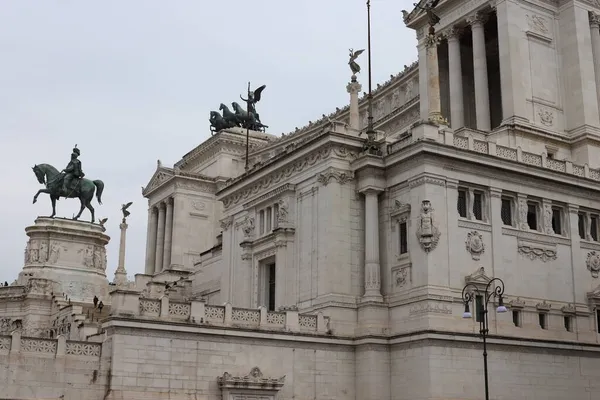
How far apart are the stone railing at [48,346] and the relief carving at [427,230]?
1476cm

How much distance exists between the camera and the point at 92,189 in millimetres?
63875

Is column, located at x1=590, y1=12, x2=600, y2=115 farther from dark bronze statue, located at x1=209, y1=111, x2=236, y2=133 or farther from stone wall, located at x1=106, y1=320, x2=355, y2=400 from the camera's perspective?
dark bronze statue, located at x1=209, y1=111, x2=236, y2=133

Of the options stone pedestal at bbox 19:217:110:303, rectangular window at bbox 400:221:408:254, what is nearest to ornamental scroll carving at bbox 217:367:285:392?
rectangular window at bbox 400:221:408:254

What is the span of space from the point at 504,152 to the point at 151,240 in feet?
166

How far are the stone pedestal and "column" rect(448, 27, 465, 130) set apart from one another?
27.1 m

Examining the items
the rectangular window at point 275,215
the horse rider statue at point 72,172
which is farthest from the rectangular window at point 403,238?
the horse rider statue at point 72,172

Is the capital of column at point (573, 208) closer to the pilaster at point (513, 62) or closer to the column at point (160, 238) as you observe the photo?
the pilaster at point (513, 62)

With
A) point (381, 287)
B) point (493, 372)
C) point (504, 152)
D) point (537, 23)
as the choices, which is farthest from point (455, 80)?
point (493, 372)

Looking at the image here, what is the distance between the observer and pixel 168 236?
8188 cm

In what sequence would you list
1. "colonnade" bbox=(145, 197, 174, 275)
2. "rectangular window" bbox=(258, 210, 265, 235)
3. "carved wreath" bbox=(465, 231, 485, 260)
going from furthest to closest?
"colonnade" bbox=(145, 197, 174, 275) → "rectangular window" bbox=(258, 210, 265, 235) → "carved wreath" bbox=(465, 231, 485, 260)

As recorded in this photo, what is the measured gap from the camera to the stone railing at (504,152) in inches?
1607

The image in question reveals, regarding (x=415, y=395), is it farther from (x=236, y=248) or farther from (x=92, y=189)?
(x=92, y=189)

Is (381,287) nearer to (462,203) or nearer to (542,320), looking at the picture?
(462,203)

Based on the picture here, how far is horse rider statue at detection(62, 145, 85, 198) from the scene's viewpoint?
6356cm
